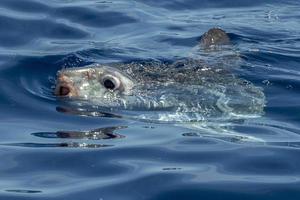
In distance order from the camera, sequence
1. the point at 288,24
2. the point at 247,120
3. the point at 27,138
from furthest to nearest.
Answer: the point at 288,24, the point at 247,120, the point at 27,138

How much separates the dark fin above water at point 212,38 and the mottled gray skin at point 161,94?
1.59m

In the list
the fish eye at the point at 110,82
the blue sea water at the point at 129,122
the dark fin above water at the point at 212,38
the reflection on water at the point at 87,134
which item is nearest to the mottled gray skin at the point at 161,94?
the fish eye at the point at 110,82

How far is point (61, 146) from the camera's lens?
6.13 metres

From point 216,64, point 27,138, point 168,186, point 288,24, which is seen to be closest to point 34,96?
point 27,138

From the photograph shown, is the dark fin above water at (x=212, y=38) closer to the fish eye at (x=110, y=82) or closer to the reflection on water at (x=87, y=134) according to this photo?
the fish eye at (x=110, y=82)

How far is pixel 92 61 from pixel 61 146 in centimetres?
348

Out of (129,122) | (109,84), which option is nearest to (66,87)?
(109,84)

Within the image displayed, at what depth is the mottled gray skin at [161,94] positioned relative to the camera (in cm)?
731

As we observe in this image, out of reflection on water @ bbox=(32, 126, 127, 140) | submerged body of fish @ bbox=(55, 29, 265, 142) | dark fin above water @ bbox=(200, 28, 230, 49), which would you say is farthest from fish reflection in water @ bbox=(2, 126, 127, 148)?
dark fin above water @ bbox=(200, 28, 230, 49)

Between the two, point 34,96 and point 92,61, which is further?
point 92,61

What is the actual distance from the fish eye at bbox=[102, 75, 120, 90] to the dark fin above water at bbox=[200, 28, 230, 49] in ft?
7.90

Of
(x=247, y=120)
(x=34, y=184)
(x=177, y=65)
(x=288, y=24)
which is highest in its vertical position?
(x=288, y=24)

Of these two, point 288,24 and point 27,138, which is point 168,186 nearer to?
point 27,138

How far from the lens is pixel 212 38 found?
32.3ft
